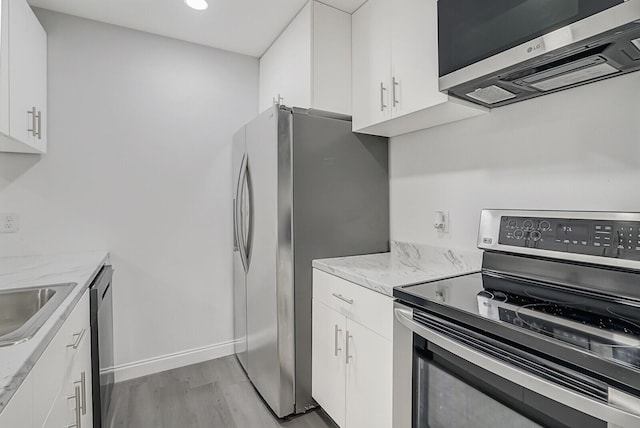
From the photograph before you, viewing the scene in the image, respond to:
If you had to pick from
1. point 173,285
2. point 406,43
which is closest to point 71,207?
point 173,285

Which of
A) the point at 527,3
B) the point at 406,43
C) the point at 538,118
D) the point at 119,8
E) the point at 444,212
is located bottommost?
the point at 444,212

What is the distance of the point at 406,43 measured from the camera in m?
1.61

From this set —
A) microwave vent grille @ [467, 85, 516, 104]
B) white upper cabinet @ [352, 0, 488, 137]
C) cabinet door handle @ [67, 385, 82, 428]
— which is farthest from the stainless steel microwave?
cabinet door handle @ [67, 385, 82, 428]

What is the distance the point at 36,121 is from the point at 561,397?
8.62 feet

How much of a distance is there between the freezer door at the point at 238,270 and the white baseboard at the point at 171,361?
146 millimetres

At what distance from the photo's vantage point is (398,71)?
1.66 meters

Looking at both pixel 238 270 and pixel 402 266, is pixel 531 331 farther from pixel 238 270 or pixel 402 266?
pixel 238 270

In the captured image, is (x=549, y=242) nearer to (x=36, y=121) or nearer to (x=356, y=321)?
(x=356, y=321)

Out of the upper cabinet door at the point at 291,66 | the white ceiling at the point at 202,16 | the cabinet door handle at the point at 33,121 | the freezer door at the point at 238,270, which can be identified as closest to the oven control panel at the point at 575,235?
the upper cabinet door at the point at 291,66

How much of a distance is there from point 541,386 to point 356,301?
0.82 metres

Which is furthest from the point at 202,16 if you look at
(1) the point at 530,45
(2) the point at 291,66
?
(1) the point at 530,45

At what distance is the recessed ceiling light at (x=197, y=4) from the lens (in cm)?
202

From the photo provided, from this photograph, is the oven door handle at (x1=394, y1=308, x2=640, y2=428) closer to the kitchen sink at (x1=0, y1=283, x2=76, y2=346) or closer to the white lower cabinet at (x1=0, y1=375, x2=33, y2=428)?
the white lower cabinet at (x1=0, y1=375, x2=33, y2=428)

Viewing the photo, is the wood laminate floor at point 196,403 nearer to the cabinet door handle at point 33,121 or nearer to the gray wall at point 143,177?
the gray wall at point 143,177
